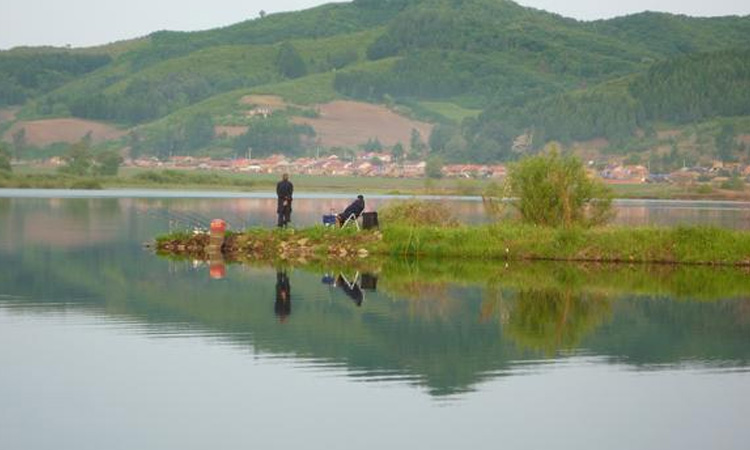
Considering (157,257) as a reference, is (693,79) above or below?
above

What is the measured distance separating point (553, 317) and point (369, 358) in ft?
16.5

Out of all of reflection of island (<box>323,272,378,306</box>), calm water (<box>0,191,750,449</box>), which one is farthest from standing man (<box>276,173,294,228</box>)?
reflection of island (<box>323,272,378,306</box>)

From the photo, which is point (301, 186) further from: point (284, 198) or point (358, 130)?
point (358, 130)

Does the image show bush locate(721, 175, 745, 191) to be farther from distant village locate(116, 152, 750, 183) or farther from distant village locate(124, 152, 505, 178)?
distant village locate(124, 152, 505, 178)

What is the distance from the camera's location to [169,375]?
48.5 feet

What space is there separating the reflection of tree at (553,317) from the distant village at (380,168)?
104178mm

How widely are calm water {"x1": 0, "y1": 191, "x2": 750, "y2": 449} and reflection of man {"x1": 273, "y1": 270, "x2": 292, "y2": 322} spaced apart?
1.9 inches

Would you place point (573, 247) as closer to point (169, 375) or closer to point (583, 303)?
point (583, 303)

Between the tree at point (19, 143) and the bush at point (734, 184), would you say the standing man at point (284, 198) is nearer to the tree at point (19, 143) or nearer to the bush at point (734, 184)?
the bush at point (734, 184)

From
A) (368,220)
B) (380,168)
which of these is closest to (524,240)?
(368,220)

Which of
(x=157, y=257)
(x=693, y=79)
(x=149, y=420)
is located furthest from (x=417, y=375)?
(x=693, y=79)

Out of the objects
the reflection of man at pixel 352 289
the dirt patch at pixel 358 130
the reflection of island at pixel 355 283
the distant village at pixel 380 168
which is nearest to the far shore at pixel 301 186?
the distant village at pixel 380 168

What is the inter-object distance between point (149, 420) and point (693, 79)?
179 meters

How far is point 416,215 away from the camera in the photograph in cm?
3422
